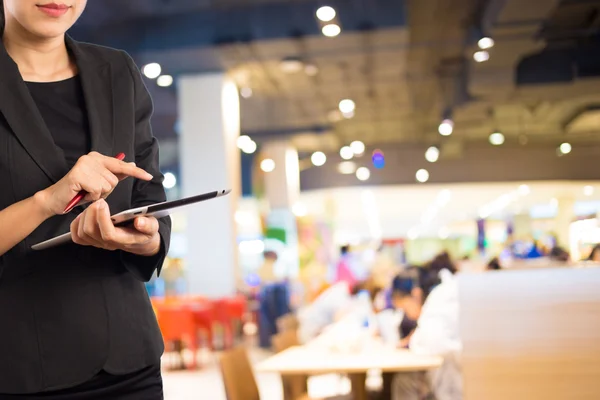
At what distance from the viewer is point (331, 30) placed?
9.93m

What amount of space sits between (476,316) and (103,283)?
181 centimetres

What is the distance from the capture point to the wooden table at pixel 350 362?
4.32 meters

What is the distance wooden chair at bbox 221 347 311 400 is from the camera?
371cm

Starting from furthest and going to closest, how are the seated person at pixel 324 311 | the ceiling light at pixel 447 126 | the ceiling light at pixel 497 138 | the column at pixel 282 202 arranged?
the ceiling light at pixel 497 138, the column at pixel 282 202, the ceiling light at pixel 447 126, the seated person at pixel 324 311

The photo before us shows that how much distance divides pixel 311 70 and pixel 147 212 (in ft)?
37.3

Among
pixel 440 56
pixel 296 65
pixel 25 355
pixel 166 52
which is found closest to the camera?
pixel 25 355

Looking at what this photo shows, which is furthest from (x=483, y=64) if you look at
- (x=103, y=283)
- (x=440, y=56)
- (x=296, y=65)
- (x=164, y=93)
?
(x=103, y=283)

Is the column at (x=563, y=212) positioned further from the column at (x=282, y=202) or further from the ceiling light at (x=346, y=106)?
the ceiling light at (x=346, y=106)

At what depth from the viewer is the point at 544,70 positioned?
13.0m

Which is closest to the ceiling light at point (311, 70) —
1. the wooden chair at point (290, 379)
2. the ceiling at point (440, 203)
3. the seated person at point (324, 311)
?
the seated person at point (324, 311)

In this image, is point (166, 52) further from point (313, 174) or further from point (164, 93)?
point (313, 174)

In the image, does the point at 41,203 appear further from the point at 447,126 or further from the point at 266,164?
the point at 266,164

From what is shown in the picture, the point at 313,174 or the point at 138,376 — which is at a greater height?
the point at 313,174

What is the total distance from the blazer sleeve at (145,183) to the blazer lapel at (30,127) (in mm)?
140
